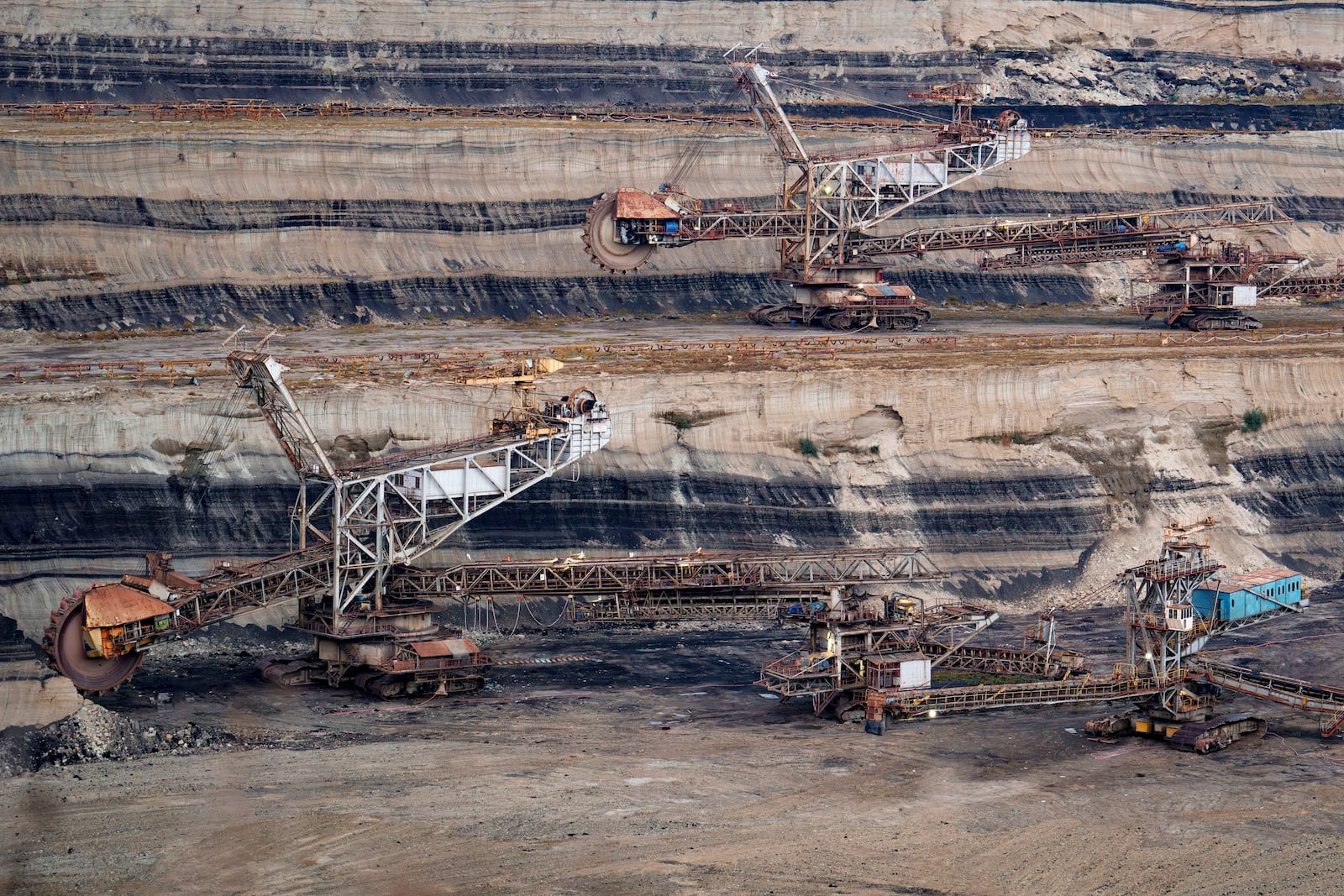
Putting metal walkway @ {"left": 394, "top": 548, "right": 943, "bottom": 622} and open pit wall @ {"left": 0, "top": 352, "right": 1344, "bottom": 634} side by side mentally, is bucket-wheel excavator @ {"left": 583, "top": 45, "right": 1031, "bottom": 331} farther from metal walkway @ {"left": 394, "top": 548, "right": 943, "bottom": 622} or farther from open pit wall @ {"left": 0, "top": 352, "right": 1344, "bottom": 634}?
metal walkway @ {"left": 394, "top": 548, "right": 943, "bottom": 622}

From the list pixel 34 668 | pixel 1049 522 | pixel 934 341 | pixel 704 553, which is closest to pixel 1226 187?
pixel 934 341

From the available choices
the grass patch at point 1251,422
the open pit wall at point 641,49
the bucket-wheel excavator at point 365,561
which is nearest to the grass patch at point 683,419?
the bucket-wheel excavator at point 365,561

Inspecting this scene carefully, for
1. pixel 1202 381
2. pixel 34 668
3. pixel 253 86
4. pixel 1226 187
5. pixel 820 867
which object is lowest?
pixel 820 867

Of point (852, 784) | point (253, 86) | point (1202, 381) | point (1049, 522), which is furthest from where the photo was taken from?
point (253, 86)

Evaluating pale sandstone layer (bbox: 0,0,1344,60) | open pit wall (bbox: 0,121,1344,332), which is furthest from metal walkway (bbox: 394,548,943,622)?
pale sandstone layer (bbox: 0,0,1344,60)

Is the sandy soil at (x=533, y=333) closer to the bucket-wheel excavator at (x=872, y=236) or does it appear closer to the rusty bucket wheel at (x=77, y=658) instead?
the bucket-wheel excavator at (x=872, y=236)

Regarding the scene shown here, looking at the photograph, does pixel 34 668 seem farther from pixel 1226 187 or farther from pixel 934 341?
pixel 1226 187

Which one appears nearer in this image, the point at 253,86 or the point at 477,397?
the point at 477,397
